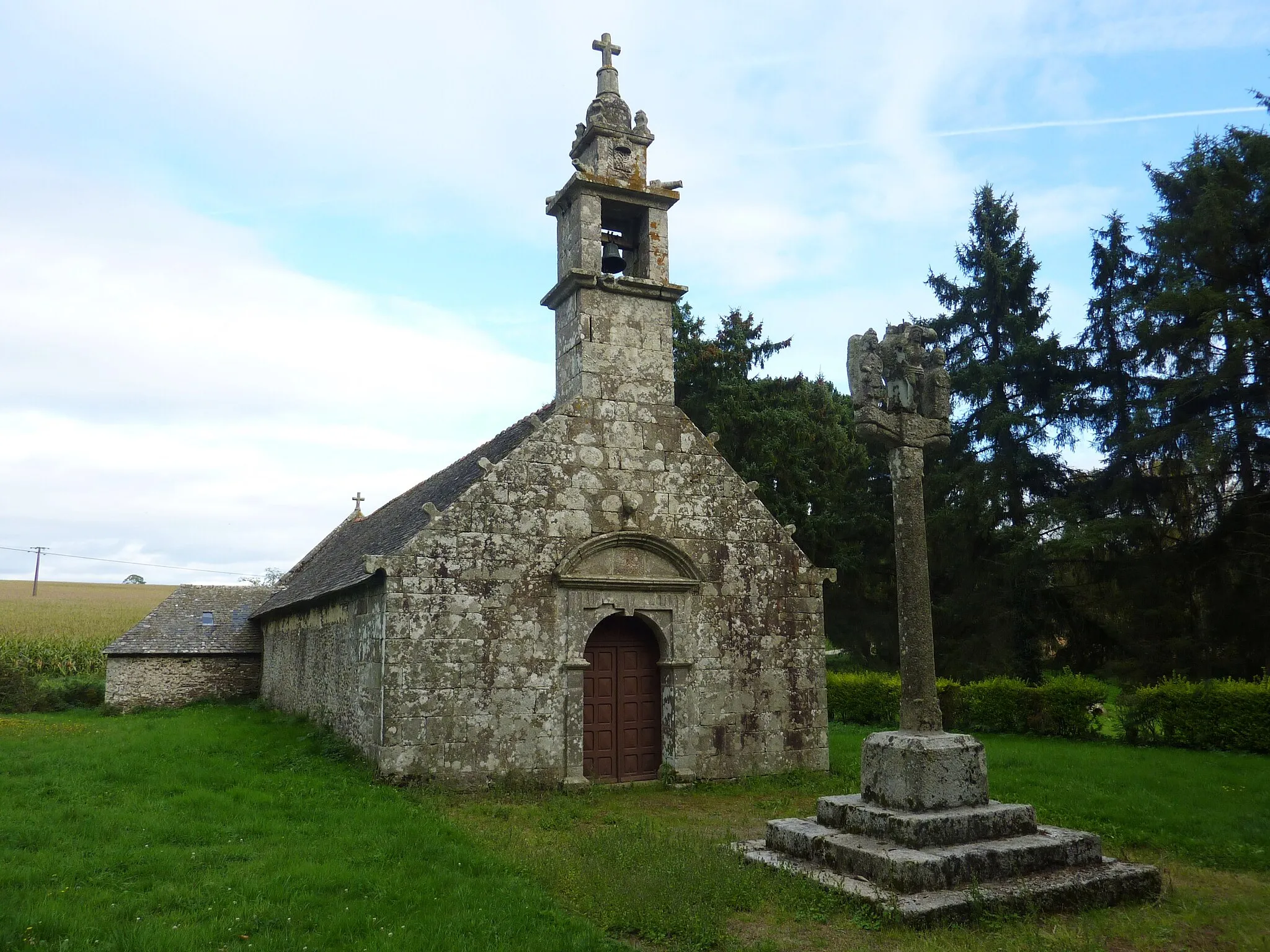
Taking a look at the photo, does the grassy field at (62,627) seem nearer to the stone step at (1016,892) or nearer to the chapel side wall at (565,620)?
the chapel side wall at (565,620)

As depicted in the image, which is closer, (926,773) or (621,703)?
(926,773)

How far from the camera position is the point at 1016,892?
249 inches

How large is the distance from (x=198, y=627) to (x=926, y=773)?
21.1 metres

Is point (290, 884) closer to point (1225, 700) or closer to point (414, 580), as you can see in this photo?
point (414, 580)

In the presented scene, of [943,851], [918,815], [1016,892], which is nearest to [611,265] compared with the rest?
[918,815]

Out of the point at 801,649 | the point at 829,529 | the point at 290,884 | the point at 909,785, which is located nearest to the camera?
the point at 290,884

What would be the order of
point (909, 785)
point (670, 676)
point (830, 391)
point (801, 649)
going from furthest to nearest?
point (830, 391) → point (801, 649) → point (670, 676) → point (909, 785)

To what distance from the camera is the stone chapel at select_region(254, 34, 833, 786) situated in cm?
1136

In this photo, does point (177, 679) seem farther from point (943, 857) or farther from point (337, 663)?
point (943, 857)

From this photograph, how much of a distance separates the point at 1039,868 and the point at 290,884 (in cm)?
569

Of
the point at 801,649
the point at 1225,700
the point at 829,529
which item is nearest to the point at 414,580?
the point at 801,649

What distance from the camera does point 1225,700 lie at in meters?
14.2

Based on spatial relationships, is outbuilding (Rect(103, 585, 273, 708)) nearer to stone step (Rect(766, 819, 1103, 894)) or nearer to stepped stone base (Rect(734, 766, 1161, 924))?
stepped stone base (Rect(734, 766, 1161, 924))

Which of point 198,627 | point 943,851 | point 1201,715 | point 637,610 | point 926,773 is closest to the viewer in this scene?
point 943,851
